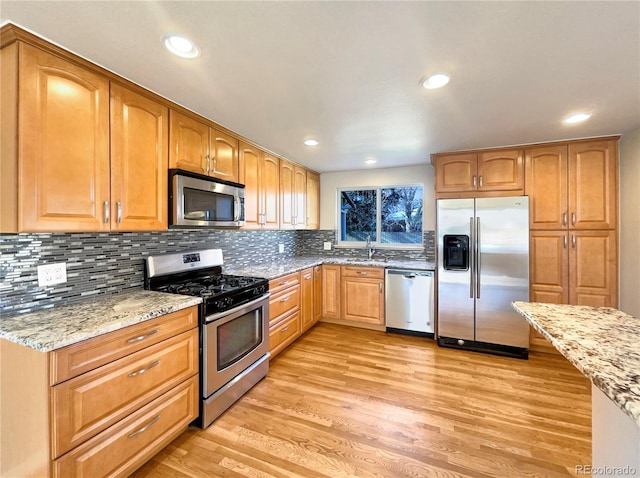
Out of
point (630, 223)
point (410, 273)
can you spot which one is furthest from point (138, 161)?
point (630, 223)

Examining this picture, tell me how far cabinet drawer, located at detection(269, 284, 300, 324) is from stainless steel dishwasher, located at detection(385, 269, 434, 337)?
1.19 meters

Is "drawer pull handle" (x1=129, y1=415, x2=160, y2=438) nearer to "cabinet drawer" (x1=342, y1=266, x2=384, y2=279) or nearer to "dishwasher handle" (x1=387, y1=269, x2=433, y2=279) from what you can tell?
"cabinet drawer" (x1=342, y1=266, x2=384, y2=279)

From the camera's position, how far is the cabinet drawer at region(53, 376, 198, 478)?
4.00 feet

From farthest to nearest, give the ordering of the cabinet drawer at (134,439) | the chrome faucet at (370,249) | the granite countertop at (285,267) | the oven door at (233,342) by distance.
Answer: the chrome faucet at (370,249) → the granite countertop at (285,267) → the oven door at (233,342) → the cabinet drawer at (134,439)

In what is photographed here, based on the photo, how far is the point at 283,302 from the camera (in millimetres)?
2877

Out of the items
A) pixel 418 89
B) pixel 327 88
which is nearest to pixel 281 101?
pixel 327 88

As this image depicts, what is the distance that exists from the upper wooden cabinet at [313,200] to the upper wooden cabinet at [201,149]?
5.33 ft

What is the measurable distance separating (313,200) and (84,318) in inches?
127

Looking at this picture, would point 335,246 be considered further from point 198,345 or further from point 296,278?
point 198,345

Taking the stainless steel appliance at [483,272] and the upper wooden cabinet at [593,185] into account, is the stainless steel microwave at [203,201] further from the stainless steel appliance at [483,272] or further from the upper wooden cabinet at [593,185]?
the upper wooden cabinet at [593,185]

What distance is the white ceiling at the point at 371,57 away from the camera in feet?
3.65

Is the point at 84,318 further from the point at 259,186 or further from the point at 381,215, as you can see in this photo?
the point at 381,215

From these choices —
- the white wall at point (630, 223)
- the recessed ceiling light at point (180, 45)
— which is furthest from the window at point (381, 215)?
the recessed ceiling light at point (180, 45)

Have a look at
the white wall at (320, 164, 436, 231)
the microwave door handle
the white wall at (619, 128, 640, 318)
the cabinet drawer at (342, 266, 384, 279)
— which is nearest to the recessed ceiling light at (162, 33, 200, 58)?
the microwave door handle
